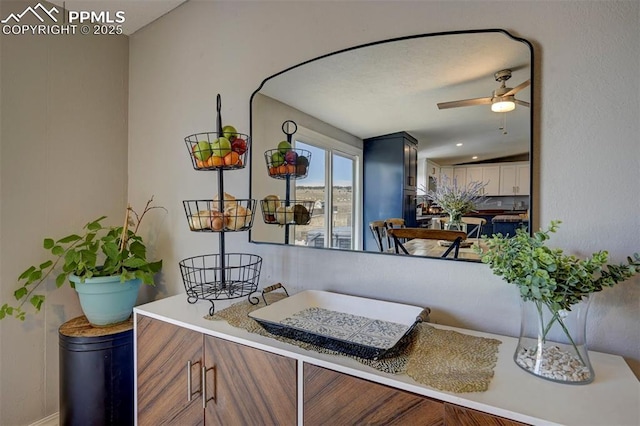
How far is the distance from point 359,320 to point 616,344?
0.73m

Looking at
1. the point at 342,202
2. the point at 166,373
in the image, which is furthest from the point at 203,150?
the point at 166,373

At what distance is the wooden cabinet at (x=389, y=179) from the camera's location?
1199 mm

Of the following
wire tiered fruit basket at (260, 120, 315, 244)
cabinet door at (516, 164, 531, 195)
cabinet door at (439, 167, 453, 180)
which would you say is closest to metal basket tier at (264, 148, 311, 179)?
wire tiered fruit basket at (260, 120, 315, 244)

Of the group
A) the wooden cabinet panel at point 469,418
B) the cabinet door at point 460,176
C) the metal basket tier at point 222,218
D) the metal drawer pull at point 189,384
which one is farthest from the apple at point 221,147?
the wooden cabinet panel at point 469,418

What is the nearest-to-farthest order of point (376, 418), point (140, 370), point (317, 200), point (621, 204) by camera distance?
point (376, 418)
point (621, 204)
point (140, 370)
point (317, 200)

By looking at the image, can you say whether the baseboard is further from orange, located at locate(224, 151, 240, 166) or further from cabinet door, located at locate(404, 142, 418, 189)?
cabinet door, located at locate(404, 142, 418, 189)

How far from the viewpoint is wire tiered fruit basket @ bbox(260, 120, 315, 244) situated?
1449 mm

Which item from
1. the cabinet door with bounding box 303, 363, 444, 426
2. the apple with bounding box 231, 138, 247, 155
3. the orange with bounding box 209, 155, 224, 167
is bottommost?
the cabinet door with bounding box 303, 363, 444, 426

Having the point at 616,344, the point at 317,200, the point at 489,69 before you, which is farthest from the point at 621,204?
the point at 317,200

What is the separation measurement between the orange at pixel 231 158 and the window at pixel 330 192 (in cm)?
28

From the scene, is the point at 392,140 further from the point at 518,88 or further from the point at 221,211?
the point at 221,211

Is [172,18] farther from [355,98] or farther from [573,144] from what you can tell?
[573,144]

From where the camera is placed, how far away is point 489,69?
1.03 meters

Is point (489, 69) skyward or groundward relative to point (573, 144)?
skyward
